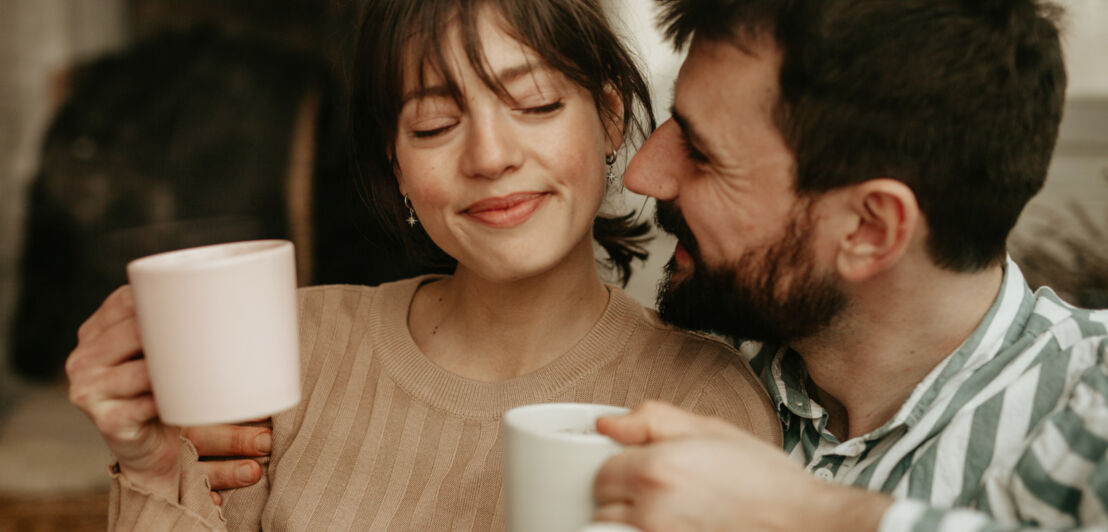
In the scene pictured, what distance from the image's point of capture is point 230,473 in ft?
4.16

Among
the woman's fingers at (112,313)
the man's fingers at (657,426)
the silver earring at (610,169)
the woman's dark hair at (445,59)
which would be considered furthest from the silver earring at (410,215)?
the man's fingers at (657,426)

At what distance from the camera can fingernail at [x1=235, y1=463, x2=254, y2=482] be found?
1269 mm

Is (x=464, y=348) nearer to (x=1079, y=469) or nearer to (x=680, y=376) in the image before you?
(x=680, y=376)

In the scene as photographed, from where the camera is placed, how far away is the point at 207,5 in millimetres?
3500

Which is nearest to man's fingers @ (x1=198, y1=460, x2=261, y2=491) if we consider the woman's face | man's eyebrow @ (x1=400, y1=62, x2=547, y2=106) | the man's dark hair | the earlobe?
the woman's face

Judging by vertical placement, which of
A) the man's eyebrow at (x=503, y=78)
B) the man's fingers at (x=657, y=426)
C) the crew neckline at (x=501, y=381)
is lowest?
the crew neckline at (x=501, y=381)

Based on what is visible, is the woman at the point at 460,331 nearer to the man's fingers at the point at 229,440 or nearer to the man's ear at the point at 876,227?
the man's fingers at the point at 229,440

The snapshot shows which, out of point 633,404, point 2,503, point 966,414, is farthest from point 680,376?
point 2,503

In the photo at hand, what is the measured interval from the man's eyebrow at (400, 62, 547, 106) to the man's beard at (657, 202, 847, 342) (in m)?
0.24

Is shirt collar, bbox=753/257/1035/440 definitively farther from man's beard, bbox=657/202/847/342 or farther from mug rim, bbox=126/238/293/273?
mug rim, bbox=126/238/293/273

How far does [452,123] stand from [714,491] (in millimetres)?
583

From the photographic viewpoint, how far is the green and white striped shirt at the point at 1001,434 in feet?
2.78

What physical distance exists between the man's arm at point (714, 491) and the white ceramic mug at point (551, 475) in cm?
1

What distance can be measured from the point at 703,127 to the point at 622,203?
573mm
